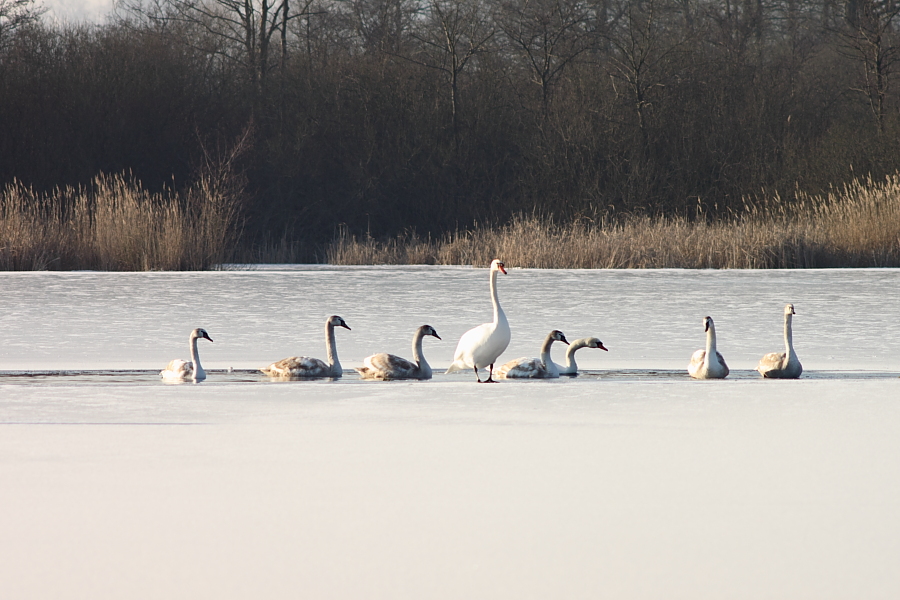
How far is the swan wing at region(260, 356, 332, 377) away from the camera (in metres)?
5.61

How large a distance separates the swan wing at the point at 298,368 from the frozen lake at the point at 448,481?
205 millimetres

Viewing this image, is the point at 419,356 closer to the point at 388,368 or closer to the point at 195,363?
the point at 388,368

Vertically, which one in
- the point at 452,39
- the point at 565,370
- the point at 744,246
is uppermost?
the point at 452,39

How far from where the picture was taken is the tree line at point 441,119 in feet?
65.5

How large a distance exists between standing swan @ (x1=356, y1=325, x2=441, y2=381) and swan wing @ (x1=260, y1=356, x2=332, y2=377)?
22cm

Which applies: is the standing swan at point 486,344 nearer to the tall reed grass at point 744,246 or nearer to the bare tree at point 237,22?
the tall reed grass at point 744,246

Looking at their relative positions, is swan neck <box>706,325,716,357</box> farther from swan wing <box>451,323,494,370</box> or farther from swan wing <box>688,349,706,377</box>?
swan wing <box>451,323,494,370</box>

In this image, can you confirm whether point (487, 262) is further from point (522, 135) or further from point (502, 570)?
point (502, 570)

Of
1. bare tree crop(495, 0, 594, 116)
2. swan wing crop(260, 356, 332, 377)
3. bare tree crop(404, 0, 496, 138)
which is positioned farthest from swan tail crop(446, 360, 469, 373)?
bare tree crop(495, 0, 594, 116)

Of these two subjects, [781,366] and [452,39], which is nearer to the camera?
[781,366]

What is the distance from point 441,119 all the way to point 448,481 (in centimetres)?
1908

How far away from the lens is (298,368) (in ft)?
18.4

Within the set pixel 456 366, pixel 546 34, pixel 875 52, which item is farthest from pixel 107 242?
pixel 875 52

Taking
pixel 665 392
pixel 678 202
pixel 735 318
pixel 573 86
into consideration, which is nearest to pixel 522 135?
pixel 573 86
